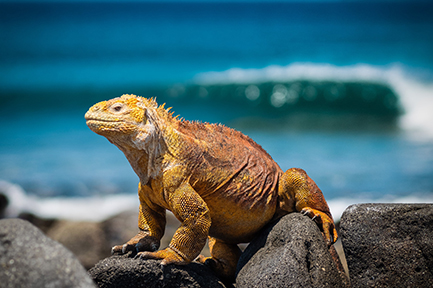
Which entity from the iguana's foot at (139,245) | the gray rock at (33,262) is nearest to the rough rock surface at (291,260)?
the iguana's foot at (139,245)

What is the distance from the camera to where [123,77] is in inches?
950

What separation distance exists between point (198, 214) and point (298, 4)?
26.9 meters

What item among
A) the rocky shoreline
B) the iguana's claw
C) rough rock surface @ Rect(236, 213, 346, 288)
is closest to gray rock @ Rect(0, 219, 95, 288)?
the rocky shoreline

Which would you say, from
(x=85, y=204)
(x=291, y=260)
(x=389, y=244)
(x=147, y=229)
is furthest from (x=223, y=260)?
(x=85, y=204)

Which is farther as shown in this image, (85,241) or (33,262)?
(85,241)

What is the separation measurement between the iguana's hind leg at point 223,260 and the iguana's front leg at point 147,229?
0.74 meters

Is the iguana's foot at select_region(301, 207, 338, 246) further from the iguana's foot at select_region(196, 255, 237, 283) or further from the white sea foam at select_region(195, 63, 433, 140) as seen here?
the white sea foam at select_region(195, 63, 433, 140)

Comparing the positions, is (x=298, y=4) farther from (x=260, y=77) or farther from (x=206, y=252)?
(x=206, y=252)

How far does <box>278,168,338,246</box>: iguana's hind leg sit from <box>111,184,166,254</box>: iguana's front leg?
1413 millimetres

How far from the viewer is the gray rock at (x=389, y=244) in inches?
162

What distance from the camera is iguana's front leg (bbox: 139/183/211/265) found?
4.03m

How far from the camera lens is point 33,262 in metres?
2.92

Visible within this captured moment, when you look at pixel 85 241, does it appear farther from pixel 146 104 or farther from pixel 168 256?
pixel 146 104

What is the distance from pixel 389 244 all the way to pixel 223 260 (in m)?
1.89
